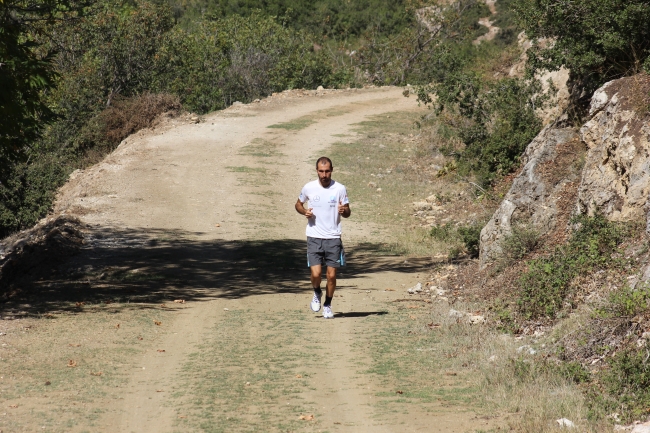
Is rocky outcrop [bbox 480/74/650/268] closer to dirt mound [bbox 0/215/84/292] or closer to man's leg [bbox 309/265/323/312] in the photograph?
man's leg [bbox 309/265/323/312]

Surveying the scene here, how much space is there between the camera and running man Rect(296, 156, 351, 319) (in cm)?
1016

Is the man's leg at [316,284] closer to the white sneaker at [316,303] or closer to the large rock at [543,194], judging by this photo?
the white sneaker at [316,303]

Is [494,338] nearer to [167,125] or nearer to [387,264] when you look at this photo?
[387,264]

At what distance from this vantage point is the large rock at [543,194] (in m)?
12.3

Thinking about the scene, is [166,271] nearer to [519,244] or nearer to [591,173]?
[519,244]

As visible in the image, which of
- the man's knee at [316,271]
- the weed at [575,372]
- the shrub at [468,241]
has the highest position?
the man's knee at [316,271]

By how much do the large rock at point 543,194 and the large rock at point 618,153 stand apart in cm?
69

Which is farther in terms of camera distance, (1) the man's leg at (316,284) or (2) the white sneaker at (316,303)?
(2) the white sneaker at (316,303)

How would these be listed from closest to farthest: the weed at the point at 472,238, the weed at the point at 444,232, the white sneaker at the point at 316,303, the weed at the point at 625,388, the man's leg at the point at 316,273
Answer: the weed at the point at 625,388
the man's leg at the point at 316,273
the white sneaker at the point at 316,303
the weed at the point at 472,238
the weed at the point at 444,232

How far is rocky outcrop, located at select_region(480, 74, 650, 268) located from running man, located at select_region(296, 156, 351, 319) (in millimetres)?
3028

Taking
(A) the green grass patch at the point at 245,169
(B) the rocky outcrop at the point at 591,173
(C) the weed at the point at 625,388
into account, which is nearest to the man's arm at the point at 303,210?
(B) the rocky outcrop at the point at 591,173

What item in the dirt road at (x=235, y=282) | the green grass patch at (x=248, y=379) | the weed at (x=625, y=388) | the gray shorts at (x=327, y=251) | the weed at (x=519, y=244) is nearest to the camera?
the weed at (x=625, y=388)

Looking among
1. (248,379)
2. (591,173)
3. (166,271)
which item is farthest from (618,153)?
(166,271)

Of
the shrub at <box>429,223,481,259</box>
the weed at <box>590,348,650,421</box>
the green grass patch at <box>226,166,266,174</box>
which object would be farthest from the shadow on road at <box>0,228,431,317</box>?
the green grass patch at <box>226,166,266,174</box>
